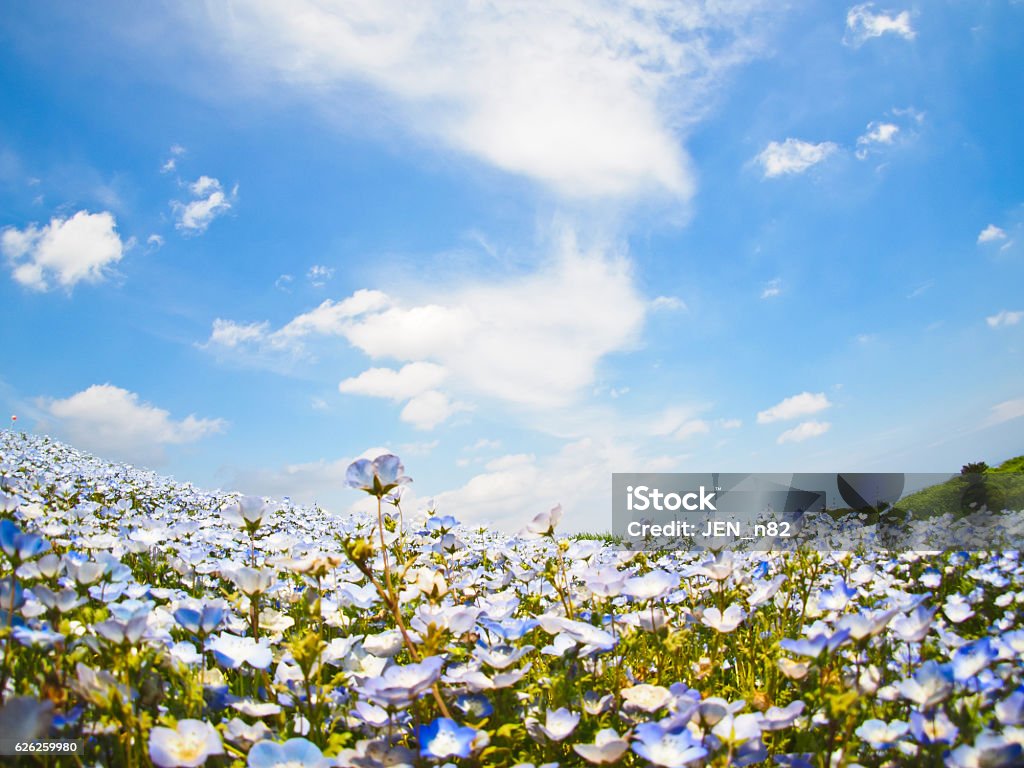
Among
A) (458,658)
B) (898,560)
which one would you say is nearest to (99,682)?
(458,658)

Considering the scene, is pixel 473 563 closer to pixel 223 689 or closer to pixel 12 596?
pixel 223 689

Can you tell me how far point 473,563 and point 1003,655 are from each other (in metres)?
4.24

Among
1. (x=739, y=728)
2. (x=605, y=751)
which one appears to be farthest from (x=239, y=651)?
(x=739, y=728)

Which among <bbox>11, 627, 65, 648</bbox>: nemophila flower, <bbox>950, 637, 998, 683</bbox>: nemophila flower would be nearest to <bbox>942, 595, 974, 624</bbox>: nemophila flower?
<bbox>950, 637, 998, 683</bbox>: nemophila flower

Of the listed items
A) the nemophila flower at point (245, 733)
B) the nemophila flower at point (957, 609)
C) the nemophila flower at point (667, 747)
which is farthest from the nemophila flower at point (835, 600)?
the nemophila flower at point (245, 733)

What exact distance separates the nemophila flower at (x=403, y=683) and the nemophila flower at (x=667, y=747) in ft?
2.34

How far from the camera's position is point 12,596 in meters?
2.51

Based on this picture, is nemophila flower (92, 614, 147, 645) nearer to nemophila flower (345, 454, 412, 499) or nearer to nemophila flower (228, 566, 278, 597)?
nemophila flower (228, 566, 278, 597)

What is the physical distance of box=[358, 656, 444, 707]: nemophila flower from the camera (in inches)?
84.6

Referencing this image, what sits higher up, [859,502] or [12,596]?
[12,596]

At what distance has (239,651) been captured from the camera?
2.72 meters

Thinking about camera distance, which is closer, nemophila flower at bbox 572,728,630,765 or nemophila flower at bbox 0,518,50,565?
nemophila flower at bbox 572,728,630,765

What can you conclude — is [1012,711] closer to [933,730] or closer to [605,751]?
[933,730]

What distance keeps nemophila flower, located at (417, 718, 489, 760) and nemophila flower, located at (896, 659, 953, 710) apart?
153cm
